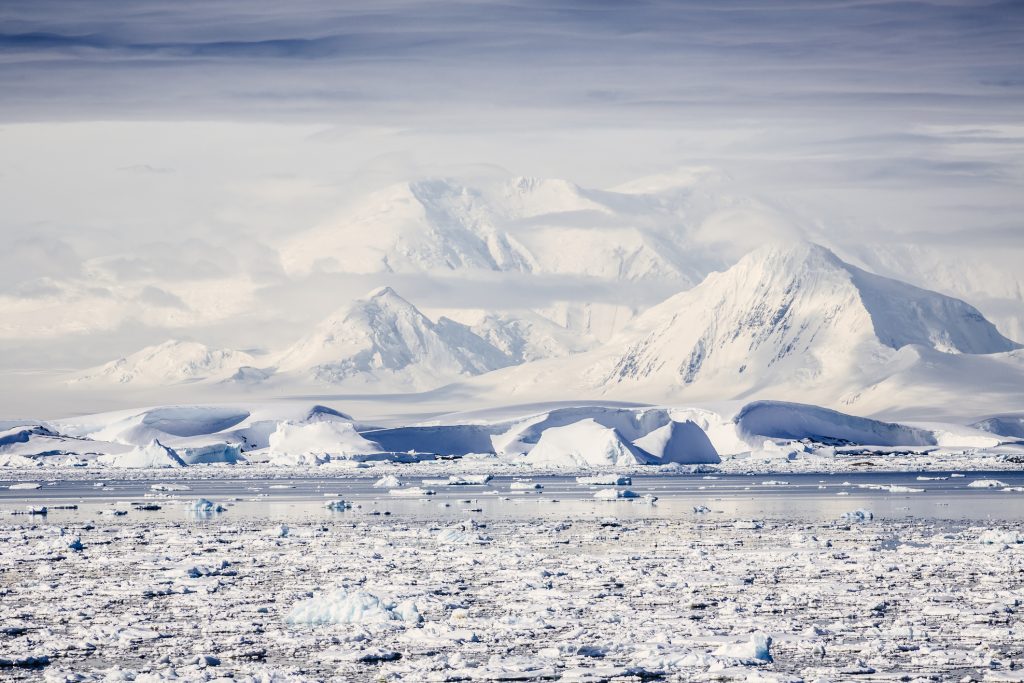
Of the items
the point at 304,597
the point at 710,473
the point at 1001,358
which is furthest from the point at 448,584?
the point at 1001,358

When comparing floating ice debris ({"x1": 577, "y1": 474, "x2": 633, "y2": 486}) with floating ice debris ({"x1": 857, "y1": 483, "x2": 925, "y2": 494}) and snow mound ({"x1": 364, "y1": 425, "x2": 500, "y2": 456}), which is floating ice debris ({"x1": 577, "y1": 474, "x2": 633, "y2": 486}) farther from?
snow mound ({"x1": 364, "y1": 425, "x2": 500, "y2": 456})

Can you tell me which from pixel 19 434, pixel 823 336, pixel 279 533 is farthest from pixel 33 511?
pixel 823 336

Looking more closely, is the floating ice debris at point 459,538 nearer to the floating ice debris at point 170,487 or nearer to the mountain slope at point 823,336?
the floating ice debris at point 170,487

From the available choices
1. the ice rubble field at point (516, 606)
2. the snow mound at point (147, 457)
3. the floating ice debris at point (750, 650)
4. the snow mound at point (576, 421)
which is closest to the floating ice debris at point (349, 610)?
the ice rubble field at point (516, 606)

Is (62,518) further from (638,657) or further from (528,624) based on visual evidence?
(638,657)

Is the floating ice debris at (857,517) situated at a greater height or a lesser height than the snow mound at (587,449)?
lesser

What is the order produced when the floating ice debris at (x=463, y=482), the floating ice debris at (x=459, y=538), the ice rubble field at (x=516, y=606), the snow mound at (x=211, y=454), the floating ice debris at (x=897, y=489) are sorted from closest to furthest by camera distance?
the ice rubble field at (x=516, y=606) < the floating ice debris at (x=459, y=538) < the floating ice debris at (x=897, y=489) < the floating ice debris at (x=463, y=482) < the snow mound at (x=211, y=454)

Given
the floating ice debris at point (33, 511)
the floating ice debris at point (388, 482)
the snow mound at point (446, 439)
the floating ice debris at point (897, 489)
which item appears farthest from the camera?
the snow mound at point (446, 439)
